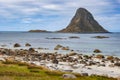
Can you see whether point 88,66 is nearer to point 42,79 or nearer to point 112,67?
point 112,67

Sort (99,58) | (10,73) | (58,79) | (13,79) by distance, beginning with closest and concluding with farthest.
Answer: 1. (13,79)
2. (58,79)
3. (10,73)
4. (99,58)

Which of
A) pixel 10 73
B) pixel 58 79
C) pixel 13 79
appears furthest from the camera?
pixel 10 73

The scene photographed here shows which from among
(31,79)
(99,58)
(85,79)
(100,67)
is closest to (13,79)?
(31,79)

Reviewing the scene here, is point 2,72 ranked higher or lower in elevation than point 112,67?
higher

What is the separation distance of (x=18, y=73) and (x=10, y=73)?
2.66 ft

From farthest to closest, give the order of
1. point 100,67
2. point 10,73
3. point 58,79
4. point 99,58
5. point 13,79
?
point 99,58 → point 100,67 → point 10,73 → point 58,79 → point 13,79

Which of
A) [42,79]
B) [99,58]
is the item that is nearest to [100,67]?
[99,58]

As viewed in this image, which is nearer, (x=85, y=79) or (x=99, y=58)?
(x=85, y=79)

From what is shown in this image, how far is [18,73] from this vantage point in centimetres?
3153

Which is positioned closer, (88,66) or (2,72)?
(2,72)

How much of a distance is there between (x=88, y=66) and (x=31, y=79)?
2980 centimetres

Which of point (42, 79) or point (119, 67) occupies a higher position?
point (42, 79)

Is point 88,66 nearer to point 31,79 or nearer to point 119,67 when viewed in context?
point 119,67

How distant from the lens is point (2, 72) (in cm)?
3148
